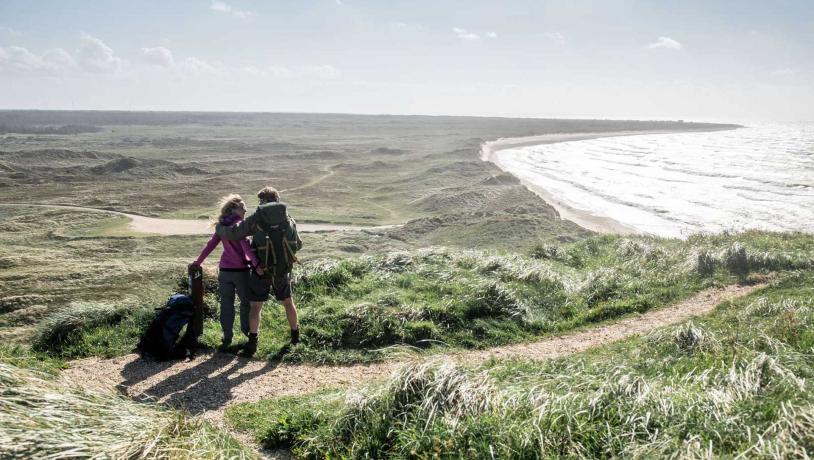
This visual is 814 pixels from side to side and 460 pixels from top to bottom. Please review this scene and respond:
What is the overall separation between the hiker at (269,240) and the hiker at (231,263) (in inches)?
4.6

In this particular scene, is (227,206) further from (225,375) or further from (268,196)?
(225,375)

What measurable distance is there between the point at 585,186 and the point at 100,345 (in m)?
43.1

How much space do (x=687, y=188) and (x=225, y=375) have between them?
4350 centimetres

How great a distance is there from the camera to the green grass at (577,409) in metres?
4.11

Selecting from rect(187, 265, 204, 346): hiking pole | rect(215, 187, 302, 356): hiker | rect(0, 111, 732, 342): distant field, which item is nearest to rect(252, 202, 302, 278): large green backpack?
rect(215, 187, 302, 356): hiker

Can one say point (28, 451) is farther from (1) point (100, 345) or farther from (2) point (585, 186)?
(2) point (585, 186)

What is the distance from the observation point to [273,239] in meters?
6.99

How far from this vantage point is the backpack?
7277mm

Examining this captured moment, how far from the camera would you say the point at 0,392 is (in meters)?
4.54

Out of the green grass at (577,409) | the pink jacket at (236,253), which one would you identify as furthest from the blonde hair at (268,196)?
the green grass at (577,409)

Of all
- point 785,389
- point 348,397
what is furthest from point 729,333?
point 348,397

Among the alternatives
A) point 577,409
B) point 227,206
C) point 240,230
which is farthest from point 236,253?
point 577,409

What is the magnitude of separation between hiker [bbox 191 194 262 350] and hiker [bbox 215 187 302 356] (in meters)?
0.12

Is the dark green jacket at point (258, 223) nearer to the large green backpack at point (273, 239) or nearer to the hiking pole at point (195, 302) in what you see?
the large green backpack at point (273, 239)
